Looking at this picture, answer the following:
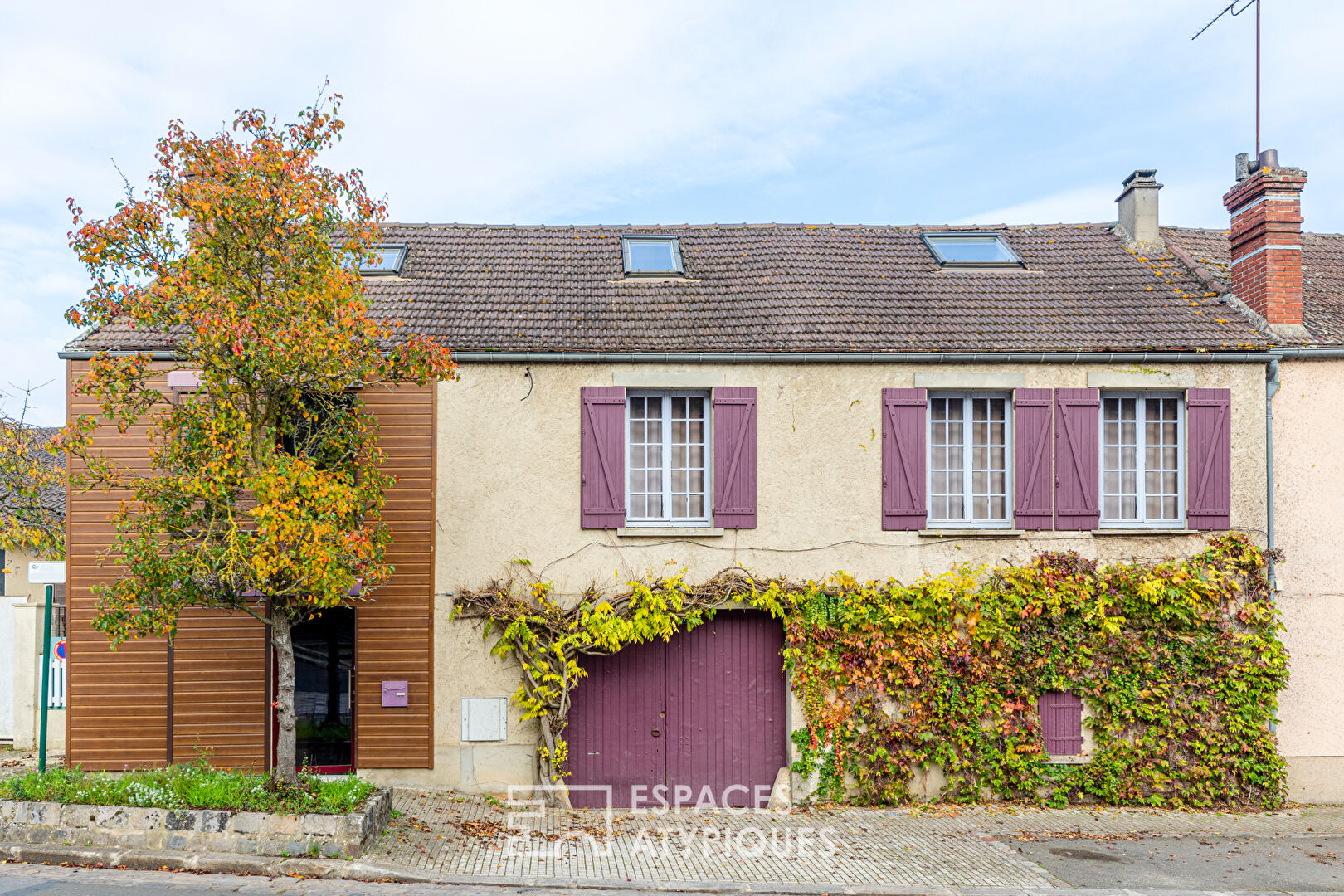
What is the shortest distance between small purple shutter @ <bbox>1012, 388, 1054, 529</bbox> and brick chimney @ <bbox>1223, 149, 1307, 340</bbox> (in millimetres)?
3101

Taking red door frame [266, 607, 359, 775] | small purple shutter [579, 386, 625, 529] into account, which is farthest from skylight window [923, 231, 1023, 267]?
red door frame [266, 607, 359, 775]

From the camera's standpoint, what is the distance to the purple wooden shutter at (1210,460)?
10.2 metres

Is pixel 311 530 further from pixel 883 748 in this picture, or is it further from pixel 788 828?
pixel 883 748

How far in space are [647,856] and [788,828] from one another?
1.67 m

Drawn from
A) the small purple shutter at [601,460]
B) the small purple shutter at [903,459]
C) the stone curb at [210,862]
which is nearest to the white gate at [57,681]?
the stone curb at [210,862]

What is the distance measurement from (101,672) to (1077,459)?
36.8 ft

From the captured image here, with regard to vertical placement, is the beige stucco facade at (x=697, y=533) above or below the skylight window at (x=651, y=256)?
below

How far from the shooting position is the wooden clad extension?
9.73 m

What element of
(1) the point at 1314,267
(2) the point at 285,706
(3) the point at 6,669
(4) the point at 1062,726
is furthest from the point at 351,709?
(1) the point at 1314,267

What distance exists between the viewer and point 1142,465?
10.4 meters

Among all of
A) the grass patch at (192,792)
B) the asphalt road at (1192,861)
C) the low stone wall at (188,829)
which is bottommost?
the asphalt road at (1192,861)

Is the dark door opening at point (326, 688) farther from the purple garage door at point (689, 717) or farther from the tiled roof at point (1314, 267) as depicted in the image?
the tiled roof at point (1314, 267)

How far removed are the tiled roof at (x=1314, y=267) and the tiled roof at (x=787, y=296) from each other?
2.27 feet

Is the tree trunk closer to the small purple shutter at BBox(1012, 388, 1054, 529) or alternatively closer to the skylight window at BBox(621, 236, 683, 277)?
the skylight window at BBox(621, 236, 683, 277)
